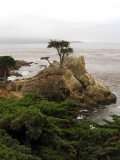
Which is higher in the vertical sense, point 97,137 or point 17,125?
point 17,125

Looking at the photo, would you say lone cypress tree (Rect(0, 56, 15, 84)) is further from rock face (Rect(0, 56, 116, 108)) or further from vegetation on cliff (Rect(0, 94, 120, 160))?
vegetation on cliff (Rect(0, 94, 120, 160))

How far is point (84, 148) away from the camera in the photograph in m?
15.8

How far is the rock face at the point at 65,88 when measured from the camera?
3791 cm

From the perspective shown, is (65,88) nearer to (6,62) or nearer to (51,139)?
(6,62)

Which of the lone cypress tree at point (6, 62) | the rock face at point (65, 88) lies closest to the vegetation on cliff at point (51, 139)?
the rock face at point (65, 88)

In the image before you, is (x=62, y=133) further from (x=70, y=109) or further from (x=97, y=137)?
(x=70, y=109)

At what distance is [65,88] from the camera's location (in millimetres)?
37875

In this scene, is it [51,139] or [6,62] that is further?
[6,62]

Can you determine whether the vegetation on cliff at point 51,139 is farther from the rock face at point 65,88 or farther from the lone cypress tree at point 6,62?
the lone cypress tree at point 6,62

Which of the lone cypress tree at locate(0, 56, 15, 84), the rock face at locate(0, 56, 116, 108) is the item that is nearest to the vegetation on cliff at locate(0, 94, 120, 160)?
the rock face at locate(0, 56, 116, 108)

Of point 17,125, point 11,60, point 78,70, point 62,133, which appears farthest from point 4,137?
point 78,70

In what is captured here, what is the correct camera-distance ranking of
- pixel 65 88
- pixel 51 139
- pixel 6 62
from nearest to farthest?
pixel 51 139, pixel 6 62, pixel 65 88

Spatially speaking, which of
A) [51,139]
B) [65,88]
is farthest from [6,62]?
[51,139]

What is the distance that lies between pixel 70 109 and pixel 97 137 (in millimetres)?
3998
